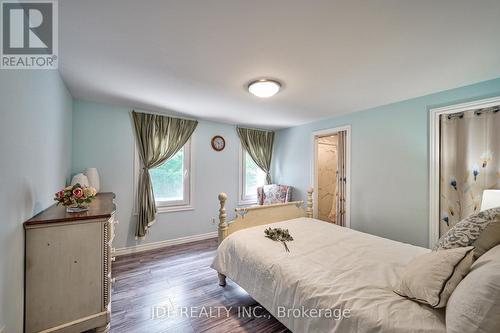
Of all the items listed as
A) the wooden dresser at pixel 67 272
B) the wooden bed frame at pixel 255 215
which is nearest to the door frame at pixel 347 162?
the wooden bed frame at pixel 255 215

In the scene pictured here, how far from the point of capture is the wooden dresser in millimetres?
1382

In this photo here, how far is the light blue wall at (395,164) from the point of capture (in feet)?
8.30

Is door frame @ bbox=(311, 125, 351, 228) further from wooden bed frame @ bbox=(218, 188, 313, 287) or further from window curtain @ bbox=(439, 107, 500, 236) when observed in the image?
window curtain @ bbox=(439, 107, 500, 236)

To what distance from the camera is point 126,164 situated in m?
3.18

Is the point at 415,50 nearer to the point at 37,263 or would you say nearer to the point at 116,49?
the point at 116,49

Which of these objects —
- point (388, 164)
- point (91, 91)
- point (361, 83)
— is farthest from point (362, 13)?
point (91, 91)

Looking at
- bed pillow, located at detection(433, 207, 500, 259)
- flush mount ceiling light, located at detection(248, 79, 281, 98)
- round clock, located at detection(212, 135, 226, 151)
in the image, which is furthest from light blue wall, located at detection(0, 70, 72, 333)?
bed pillow, located at detection(433, 207, 500, 259)

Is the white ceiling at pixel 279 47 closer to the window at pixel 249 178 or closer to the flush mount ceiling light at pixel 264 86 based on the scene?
the flush mount ceiling light at pixel 264 86

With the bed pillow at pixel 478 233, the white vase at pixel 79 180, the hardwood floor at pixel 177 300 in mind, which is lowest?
the hardwood floor at pixel 177 300

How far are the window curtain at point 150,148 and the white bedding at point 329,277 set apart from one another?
5.48 ft

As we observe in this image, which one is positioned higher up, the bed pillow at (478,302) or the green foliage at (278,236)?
the bed pillow at (478,302)

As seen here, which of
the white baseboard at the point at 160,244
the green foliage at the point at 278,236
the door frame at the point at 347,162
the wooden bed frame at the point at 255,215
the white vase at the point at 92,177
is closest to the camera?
the green foliage at the point at 278,236

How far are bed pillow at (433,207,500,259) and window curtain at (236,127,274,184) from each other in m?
3.49

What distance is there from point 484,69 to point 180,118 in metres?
3.87
